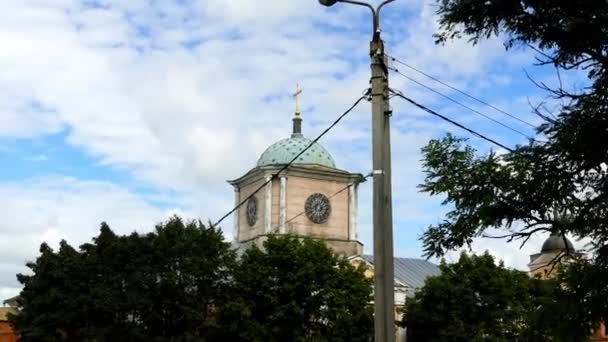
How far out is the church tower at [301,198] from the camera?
54.7 meters

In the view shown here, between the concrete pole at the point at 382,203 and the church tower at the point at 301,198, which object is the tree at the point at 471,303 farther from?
the concrete pole at the point at 382,203

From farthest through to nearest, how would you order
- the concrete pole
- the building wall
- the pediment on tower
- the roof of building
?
the roof of building → the building wall → the pediment on tower → the concrete pole

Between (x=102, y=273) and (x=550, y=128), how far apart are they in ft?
99.2

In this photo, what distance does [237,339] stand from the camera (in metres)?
36.0

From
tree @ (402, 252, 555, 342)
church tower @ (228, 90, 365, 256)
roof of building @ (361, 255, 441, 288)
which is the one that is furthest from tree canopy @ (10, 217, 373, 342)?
roof of building @ (361, 255, 441, 288)

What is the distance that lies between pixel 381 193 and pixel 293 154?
45.5 m

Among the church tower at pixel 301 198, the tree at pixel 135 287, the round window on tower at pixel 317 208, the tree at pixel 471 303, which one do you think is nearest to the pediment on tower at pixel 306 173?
the church tower at pixel 301 198

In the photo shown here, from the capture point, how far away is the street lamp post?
981 centimetres

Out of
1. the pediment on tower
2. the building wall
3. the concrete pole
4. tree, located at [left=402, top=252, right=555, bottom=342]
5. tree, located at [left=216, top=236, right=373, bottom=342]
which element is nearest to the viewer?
the concrete pole

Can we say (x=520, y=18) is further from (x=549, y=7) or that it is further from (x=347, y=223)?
(x=347, y=223)

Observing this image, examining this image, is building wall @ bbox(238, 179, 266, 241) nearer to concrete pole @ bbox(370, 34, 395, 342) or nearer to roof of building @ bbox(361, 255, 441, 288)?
roof of building @ bbox(361, 255, 441, 288)

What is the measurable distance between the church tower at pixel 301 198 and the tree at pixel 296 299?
15706 mm

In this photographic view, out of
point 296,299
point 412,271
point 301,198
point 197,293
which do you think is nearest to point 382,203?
point 296,299

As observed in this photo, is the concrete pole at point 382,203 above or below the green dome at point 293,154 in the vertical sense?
below
